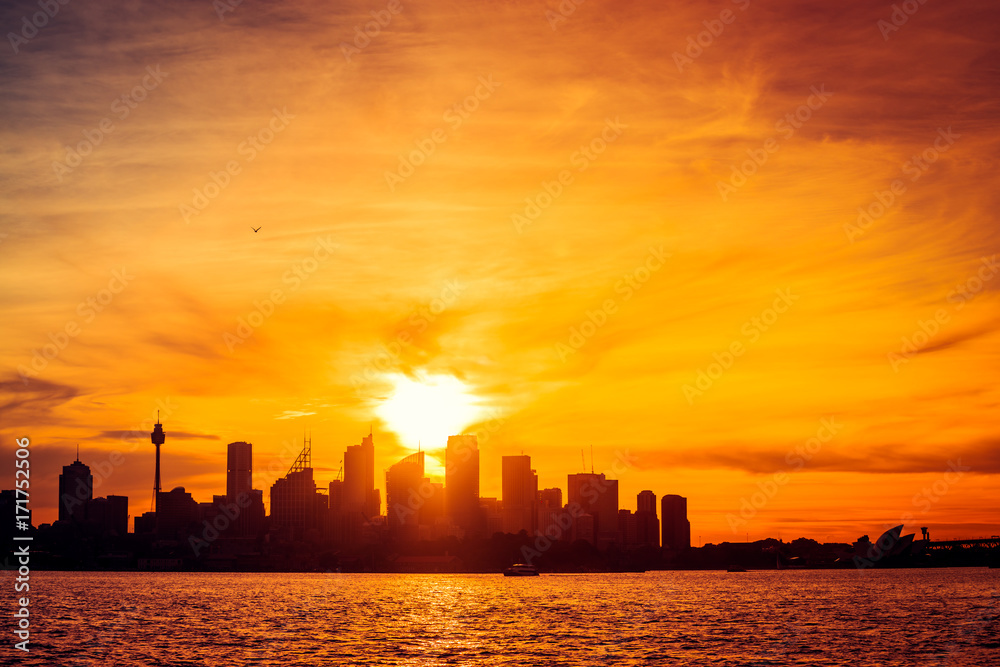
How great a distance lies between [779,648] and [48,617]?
12295cm

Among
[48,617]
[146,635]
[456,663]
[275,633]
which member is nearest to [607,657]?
[456,663]

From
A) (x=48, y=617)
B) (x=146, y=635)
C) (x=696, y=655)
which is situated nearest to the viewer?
(x=696, y=655)

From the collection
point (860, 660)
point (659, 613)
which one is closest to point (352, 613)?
point (659, 613)

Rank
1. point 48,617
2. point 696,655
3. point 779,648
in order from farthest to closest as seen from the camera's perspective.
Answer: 1. point 48,617
2. point 779,648
3. point 696,655

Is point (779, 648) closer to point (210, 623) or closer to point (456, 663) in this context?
point (456, 663)

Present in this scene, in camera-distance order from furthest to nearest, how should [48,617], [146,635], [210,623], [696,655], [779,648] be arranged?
[48,617], [210,623], [146,635], [779,648], [696,655]

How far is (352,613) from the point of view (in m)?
174

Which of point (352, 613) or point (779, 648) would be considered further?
point (352, 613)

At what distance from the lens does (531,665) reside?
308ft

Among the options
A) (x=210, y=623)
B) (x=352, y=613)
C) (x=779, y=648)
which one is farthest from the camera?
(x=352, y=613)

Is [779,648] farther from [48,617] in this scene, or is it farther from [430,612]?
[48,617]

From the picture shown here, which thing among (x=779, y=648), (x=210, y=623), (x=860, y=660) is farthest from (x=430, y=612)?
(x=860, y=660)

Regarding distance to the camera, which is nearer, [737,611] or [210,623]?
[210,623]

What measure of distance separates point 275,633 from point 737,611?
293 feet
